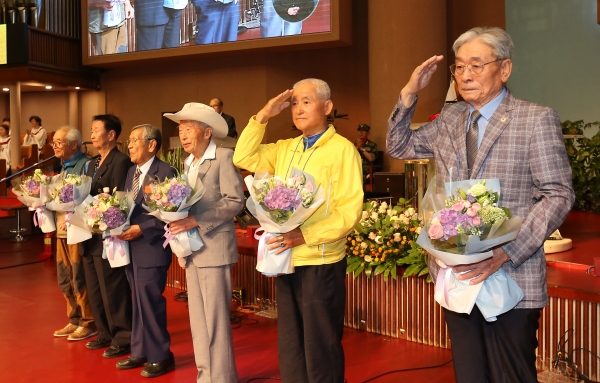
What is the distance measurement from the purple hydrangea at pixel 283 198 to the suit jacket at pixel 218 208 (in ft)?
2.52

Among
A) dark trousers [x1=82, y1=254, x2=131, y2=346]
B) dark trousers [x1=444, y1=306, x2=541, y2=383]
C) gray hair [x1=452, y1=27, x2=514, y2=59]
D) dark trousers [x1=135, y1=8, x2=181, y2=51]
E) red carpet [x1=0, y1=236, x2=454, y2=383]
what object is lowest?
red carpet [x1=0, y1=236, x2=454, y2=383]

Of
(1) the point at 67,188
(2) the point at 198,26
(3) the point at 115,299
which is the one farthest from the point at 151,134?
(2) the point at 198,26

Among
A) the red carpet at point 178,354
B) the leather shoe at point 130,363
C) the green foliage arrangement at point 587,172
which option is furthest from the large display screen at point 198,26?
the leather shoe at point 130,363

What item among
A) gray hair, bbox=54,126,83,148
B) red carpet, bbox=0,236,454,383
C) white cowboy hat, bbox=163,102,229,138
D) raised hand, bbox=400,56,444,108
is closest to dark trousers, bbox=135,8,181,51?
red carpet, bbox=0,236,454,383

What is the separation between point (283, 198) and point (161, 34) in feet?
34.6

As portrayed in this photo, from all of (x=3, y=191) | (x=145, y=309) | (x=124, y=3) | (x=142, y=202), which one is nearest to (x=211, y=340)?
(x=145, y=309)

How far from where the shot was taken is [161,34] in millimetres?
12258

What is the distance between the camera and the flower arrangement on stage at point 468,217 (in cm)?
180

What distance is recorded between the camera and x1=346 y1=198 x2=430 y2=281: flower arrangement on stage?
4.27 m

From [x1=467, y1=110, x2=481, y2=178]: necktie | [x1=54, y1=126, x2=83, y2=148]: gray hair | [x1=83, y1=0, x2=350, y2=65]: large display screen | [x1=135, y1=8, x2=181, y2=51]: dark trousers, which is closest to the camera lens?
[x1=467, y1=110, x2=481, y2=178]: necktie

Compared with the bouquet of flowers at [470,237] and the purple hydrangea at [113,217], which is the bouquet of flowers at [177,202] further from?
the bouquet of flowers at [470,237]

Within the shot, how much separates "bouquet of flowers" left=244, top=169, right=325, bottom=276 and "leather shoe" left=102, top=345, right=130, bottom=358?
1.84m

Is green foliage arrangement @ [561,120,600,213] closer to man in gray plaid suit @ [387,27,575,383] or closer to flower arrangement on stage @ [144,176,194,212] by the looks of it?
flower arrangement on stage @ [144,176,194,212]

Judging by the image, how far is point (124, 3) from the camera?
41.6 feet
